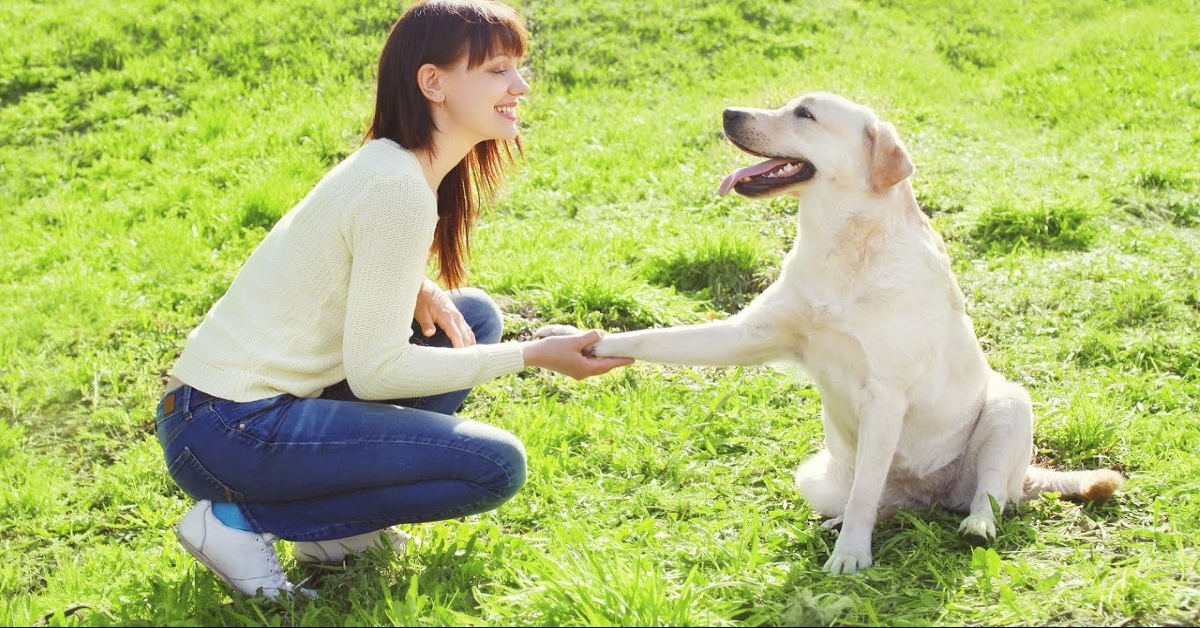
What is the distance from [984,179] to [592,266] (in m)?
2.81

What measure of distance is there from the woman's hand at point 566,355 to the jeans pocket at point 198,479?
0.87 meters

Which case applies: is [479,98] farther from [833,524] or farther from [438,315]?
[833,524]

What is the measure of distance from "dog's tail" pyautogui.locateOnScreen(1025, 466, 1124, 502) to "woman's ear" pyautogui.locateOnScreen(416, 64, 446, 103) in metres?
2.15

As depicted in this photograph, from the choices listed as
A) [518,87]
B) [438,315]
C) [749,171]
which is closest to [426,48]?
[518,87]

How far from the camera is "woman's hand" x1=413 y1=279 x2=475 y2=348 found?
3279mm

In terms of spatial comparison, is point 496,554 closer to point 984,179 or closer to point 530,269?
point 530,269

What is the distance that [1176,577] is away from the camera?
9.14 feet

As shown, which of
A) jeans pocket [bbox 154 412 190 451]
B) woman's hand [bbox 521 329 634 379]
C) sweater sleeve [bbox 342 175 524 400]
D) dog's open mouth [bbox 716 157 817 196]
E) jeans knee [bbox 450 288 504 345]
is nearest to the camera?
sweater sleeve [bbox 342 175 524 400]

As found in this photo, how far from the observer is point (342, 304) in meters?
2.87

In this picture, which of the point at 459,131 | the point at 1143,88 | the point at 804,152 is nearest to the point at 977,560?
the point at 804,152

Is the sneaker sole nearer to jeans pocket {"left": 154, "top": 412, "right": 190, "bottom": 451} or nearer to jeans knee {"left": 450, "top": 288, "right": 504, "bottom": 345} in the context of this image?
jeans pocket {"left": 154, "top": 412, "right": 190, "bottom": 451}

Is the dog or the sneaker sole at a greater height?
the dog

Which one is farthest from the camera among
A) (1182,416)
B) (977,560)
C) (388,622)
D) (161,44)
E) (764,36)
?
(764,36)

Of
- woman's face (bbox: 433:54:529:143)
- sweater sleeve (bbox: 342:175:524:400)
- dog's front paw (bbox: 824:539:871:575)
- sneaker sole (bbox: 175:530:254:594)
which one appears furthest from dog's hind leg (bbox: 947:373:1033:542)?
sneaker sole (bbox: 175:530:254:594)
